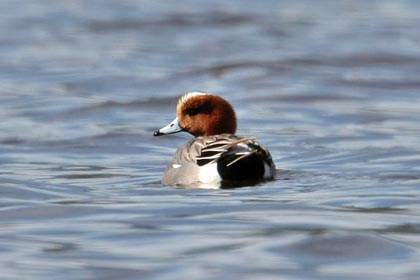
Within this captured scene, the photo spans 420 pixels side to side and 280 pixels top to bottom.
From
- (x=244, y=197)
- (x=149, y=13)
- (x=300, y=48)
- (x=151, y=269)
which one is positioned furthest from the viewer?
(x=149, y=13)

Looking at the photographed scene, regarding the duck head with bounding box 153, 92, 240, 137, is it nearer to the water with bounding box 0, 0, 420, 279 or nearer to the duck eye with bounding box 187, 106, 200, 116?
the duck eye with bounding box 187, 106, 200, 116

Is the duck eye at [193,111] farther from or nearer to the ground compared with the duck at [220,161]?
farther from the ground

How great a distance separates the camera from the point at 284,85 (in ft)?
58.2

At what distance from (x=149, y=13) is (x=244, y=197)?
13428 mm

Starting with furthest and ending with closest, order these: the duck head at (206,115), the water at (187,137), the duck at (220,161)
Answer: the duck head at (206,115)
the duck at (220,161)
the water at (187,137)

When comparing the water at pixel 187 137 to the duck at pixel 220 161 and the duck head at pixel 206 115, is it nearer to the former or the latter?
the duck at pixel 220 161

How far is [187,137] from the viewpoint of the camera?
47.8 ft

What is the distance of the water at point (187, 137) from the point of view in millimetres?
8250

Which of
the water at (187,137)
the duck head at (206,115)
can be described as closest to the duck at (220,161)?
the duck head at (206,115)

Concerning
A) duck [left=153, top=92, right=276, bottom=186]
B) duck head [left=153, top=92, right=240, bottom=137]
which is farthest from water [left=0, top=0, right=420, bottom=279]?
duck head [left=153, top=92, right=240, bottom=137]

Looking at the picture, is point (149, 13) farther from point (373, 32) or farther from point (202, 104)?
point (202, 104)

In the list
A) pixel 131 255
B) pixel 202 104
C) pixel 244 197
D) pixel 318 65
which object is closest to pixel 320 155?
pixel 202 104

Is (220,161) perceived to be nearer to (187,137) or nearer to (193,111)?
(193,111)

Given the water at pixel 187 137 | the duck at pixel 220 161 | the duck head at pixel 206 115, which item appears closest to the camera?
the water at pixel 187 137
